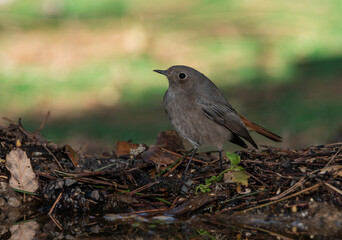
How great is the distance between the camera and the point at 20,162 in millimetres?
4926

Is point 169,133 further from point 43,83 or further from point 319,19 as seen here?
point 319,19

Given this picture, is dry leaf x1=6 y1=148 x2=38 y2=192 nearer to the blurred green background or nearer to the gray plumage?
the gray plumage

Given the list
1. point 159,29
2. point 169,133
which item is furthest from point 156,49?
point 169,133

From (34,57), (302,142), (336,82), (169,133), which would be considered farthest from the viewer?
(34,57)

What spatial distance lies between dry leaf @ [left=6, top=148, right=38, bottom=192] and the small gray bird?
147 centimetres

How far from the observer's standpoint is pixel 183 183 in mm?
4781

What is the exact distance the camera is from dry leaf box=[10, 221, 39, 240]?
3832 millimetres

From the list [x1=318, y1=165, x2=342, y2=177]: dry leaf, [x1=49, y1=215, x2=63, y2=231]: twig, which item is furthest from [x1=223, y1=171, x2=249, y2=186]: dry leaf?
[x1=49, y1=215, x2=63, y2=231]: twig

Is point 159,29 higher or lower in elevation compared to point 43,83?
higher

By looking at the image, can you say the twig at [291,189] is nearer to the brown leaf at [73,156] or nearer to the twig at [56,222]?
the twig at [56,222]

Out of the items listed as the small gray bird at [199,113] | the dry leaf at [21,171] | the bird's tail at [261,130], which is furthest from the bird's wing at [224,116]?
the dry leaf at [21,171]

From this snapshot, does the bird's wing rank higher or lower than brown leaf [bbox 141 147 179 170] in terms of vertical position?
higher

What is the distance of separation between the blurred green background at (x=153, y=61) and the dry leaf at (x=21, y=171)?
281 cm

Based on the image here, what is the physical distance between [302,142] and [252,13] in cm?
893
